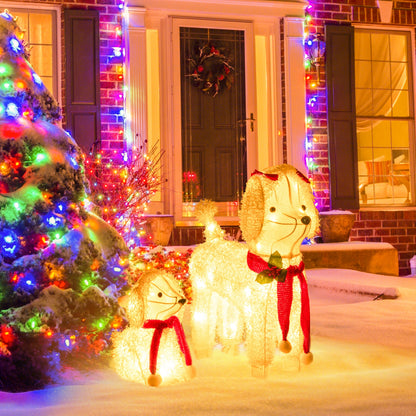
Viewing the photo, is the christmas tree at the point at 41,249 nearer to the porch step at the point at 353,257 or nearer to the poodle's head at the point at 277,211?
the poodle's head at the point at 277,211

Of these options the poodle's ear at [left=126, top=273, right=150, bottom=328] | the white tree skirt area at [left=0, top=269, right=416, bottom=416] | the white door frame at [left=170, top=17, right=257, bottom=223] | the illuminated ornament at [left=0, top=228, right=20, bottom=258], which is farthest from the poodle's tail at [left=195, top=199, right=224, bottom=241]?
the white door frame at [left=170, top=17, right=257, bottom=223]

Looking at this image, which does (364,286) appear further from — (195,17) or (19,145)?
(195,17)

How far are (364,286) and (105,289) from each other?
2.86m

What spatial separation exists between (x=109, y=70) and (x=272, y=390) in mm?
5700

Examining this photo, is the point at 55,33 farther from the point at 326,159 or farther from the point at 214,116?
the point at 326,159

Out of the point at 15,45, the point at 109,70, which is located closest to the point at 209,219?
the point at 15,45

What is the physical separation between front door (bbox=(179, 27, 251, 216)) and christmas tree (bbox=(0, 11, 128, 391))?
190 inches

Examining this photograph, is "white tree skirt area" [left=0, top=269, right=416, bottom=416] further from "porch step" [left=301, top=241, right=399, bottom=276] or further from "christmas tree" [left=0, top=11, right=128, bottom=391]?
"porch step" [left=301, top=241, right=399, bottom=276]

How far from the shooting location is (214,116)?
25.7ft

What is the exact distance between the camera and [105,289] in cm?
280

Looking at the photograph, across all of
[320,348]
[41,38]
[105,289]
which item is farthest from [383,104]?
[105,289]

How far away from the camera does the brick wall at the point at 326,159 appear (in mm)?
7789

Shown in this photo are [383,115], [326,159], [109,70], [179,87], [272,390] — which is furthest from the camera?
[383,115]

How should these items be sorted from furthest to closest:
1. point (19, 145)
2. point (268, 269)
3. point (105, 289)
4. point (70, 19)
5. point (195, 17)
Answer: point (195, 17)
point (70, 19)
point (105, 289)
point (19, 145)
point (268, 269)
